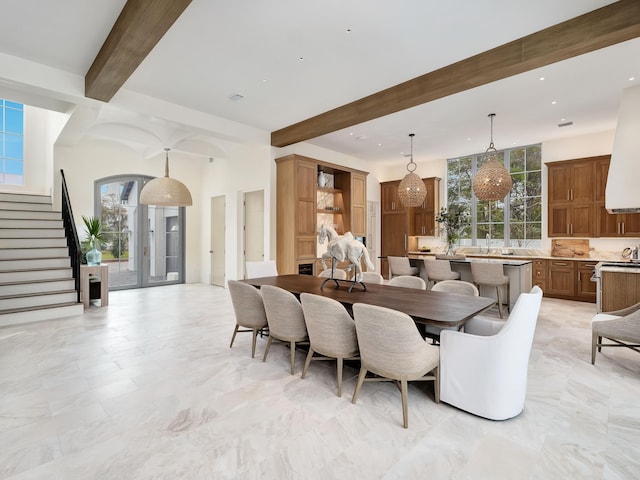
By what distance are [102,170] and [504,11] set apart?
796 centimetres

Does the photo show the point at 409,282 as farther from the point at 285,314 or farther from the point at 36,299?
the point at 36,299

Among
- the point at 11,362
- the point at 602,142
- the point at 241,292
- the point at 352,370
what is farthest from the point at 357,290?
the point at 602,142

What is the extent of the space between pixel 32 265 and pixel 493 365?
695cm

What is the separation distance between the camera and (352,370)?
3184mm

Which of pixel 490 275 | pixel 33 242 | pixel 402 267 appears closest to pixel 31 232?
pixel 33 242

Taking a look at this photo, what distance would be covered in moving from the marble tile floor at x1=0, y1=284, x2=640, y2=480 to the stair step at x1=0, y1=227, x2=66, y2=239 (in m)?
3.00

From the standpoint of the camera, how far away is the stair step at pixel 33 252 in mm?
5559

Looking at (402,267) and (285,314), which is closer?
(285,314)

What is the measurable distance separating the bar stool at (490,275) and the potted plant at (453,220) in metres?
2.26

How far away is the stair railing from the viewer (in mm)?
5648

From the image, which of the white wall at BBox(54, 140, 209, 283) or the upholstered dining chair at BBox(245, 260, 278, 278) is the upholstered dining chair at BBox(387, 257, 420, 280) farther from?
the white wall at BBox(54, 140, 209, 283)

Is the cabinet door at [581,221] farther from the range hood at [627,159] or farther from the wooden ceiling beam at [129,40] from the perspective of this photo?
the wooden ceiling beam at [129,40]

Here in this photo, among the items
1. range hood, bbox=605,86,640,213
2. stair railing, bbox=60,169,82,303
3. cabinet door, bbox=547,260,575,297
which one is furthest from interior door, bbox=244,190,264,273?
cabinet door, bbox=547,260,575,297

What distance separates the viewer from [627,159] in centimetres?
423
